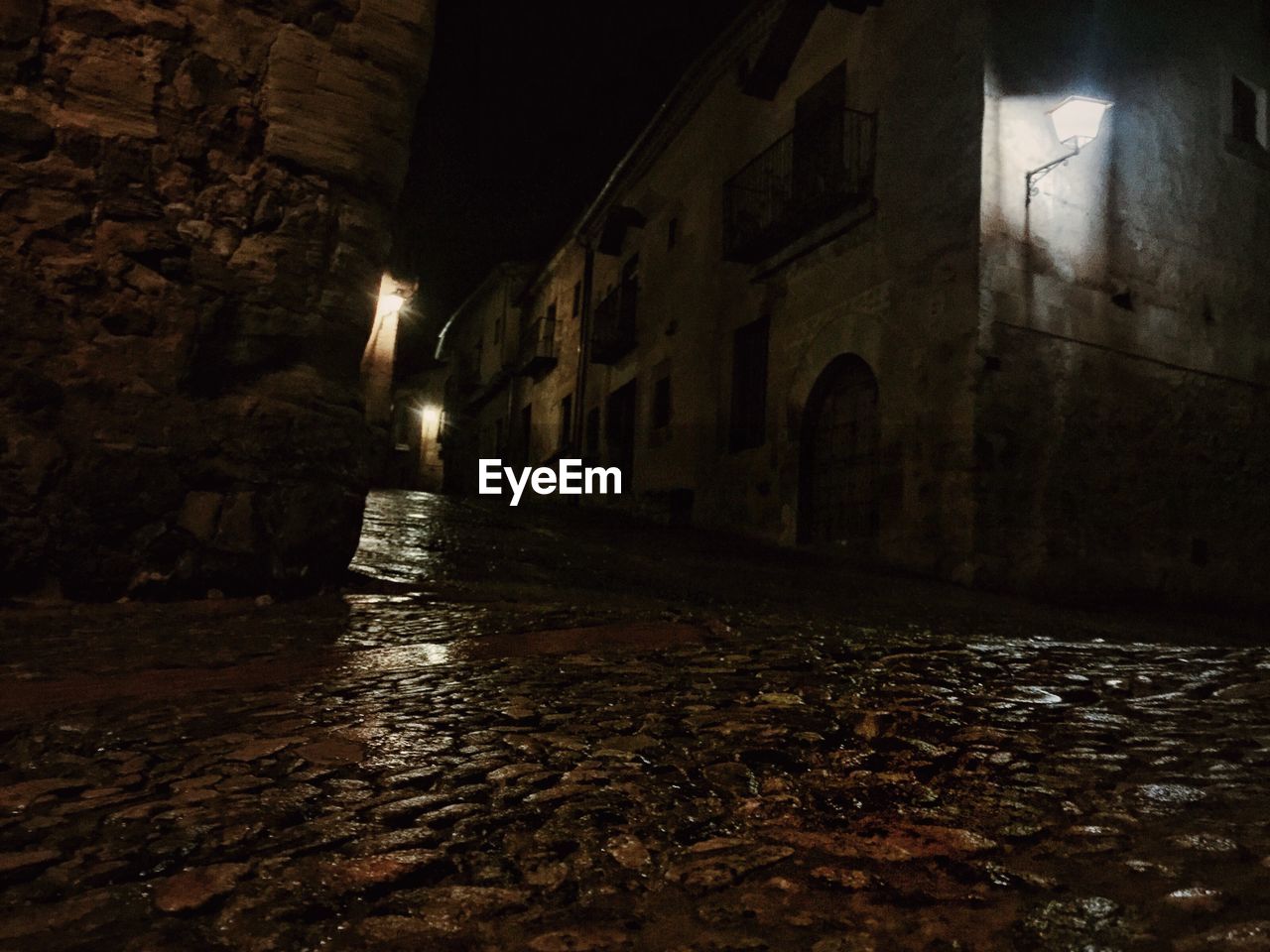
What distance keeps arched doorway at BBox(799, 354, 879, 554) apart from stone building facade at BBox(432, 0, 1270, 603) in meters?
0.04

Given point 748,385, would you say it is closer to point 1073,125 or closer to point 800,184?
point 800,184

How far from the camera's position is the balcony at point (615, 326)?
16.1m

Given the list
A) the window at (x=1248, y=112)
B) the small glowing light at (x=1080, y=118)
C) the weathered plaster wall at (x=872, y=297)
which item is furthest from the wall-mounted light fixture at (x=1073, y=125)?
the window at (x=1248, y=112)

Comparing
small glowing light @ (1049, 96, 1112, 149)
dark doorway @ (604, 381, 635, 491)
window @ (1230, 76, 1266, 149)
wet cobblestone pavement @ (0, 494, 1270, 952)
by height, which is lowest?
wet cobblestone pavement @ (0, 494, 1270, 952)

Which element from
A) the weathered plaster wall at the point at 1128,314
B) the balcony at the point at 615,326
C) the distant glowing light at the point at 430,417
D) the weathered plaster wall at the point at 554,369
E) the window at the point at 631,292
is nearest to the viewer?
the weathered plaster wall at the point at 1128,314

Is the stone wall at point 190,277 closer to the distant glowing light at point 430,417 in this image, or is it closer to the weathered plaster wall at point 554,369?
the weathered plaster wall at point 554,369

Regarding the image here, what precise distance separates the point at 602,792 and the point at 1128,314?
930cm

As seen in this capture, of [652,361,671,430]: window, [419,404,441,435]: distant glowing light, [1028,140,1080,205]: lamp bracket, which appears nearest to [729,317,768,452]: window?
[652,361,671,430]: window

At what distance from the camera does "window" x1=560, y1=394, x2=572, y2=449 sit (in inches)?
797

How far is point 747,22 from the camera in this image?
1198cm

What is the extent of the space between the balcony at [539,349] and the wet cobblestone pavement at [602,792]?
19325 mm

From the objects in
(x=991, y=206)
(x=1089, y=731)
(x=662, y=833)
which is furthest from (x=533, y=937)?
(x=991, y=206)

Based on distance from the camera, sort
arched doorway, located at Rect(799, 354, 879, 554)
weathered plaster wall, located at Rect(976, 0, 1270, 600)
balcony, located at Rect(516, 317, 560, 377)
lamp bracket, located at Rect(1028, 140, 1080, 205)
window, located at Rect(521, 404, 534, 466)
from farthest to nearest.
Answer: window, located at Rect(521, 404, 534, 466), balcony, located at Rect(516, 317, 560, 377), arched doorway, located at Rect(799, 354, 879, 554), lamp bracket, located at Rect(1028, 140, 1080, 205), weathered plaster wall, located at Rect(976, 0, 1270, 600)

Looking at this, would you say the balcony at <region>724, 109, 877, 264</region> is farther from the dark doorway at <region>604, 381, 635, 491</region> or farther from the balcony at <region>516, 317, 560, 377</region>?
the balcony at <region>516, 317, 560, 377</region>
